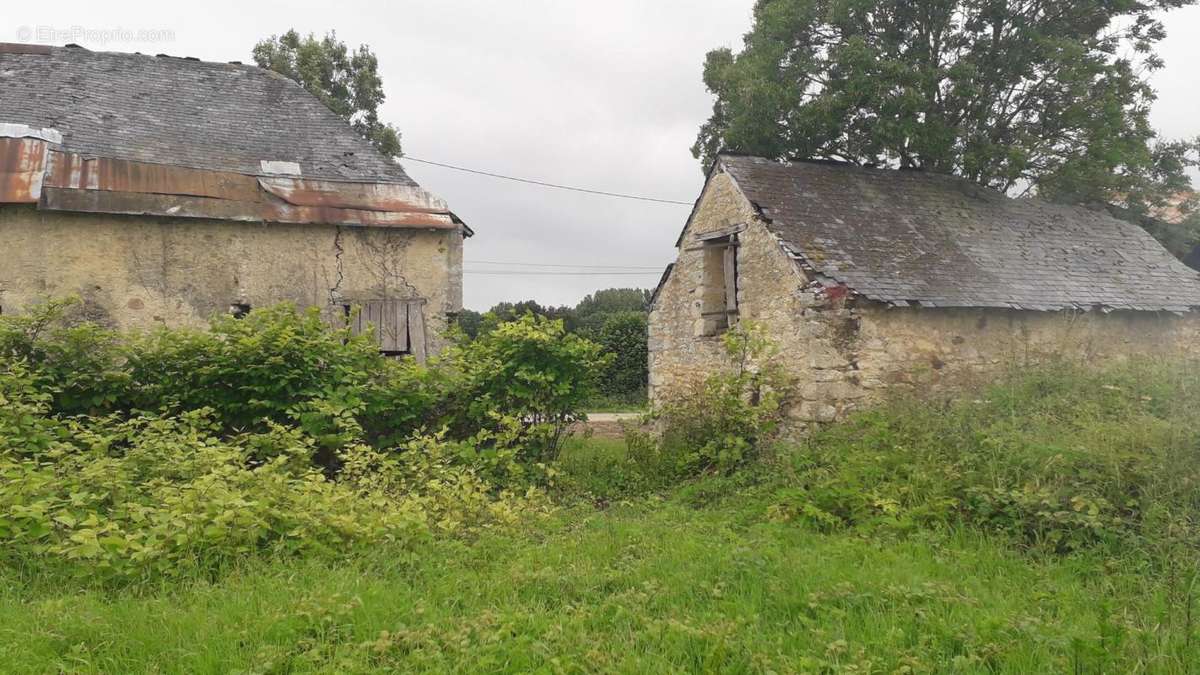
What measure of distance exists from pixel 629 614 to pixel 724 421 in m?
5.08

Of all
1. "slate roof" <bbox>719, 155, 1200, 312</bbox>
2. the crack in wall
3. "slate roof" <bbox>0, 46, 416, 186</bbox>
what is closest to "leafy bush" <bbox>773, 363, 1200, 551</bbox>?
"slate roof" <bbox>719, 155, 1200, 312</bbox>

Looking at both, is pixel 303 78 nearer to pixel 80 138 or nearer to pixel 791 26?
pixel 80 138

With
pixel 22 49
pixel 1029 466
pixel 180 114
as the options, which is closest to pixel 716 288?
pixel 1029 466

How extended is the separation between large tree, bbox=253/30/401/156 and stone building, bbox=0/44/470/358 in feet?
24.6

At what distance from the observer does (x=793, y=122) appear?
14.3 meters

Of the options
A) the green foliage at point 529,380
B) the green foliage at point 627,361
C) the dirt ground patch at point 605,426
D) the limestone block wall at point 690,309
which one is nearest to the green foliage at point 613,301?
the green foliage at point 627,361

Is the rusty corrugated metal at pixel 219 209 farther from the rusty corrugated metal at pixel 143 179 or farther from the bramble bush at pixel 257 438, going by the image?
the bramble bush at pixel 257 438

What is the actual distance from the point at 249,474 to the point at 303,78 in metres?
17.4

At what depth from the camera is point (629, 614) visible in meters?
4.16

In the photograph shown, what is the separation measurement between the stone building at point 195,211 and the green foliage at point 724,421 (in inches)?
157

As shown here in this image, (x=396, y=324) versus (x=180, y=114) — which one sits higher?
(x=180, y=114)

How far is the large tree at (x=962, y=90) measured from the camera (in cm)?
1302

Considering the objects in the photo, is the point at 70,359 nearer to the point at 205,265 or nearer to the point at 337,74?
the point at 205,265

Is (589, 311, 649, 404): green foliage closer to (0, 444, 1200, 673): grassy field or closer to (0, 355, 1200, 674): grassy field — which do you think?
(0, 355, 1200, 674): grassy field
